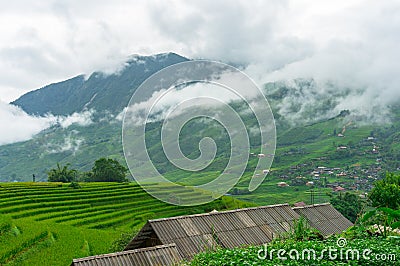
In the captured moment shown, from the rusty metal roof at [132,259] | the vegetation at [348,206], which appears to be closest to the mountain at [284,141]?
the rusty metal roof at [132,259]

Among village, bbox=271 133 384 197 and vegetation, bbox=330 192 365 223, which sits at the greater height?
village, bbox=271 133 384 197

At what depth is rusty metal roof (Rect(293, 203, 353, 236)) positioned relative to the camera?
12.4 metres

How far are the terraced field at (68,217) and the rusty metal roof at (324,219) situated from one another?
820 cm

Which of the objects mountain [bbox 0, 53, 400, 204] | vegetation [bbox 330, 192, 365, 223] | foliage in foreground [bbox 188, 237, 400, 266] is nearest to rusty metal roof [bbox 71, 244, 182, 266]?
mountain [bbox 0, 53, 400, 204]

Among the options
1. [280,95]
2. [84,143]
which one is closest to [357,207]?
[280,95]

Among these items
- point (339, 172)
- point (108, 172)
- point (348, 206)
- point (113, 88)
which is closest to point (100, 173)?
point (108, 172)

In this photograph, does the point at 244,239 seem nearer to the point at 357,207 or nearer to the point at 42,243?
the point at 42,243

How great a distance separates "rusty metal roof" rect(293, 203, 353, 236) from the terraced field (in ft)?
26.9

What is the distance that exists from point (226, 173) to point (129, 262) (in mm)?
2383

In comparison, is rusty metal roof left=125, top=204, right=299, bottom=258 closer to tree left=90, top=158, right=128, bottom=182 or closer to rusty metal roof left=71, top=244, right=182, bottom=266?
rusty metal roof left=71, top=244, right=182, bottom=266

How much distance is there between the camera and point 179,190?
29.7 meters

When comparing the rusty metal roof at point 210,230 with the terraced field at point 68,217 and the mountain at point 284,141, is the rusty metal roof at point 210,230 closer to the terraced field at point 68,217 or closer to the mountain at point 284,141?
the mountain at point 284,141

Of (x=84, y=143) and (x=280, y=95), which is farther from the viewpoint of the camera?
(x=84, y=143)

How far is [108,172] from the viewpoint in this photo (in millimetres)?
42656
